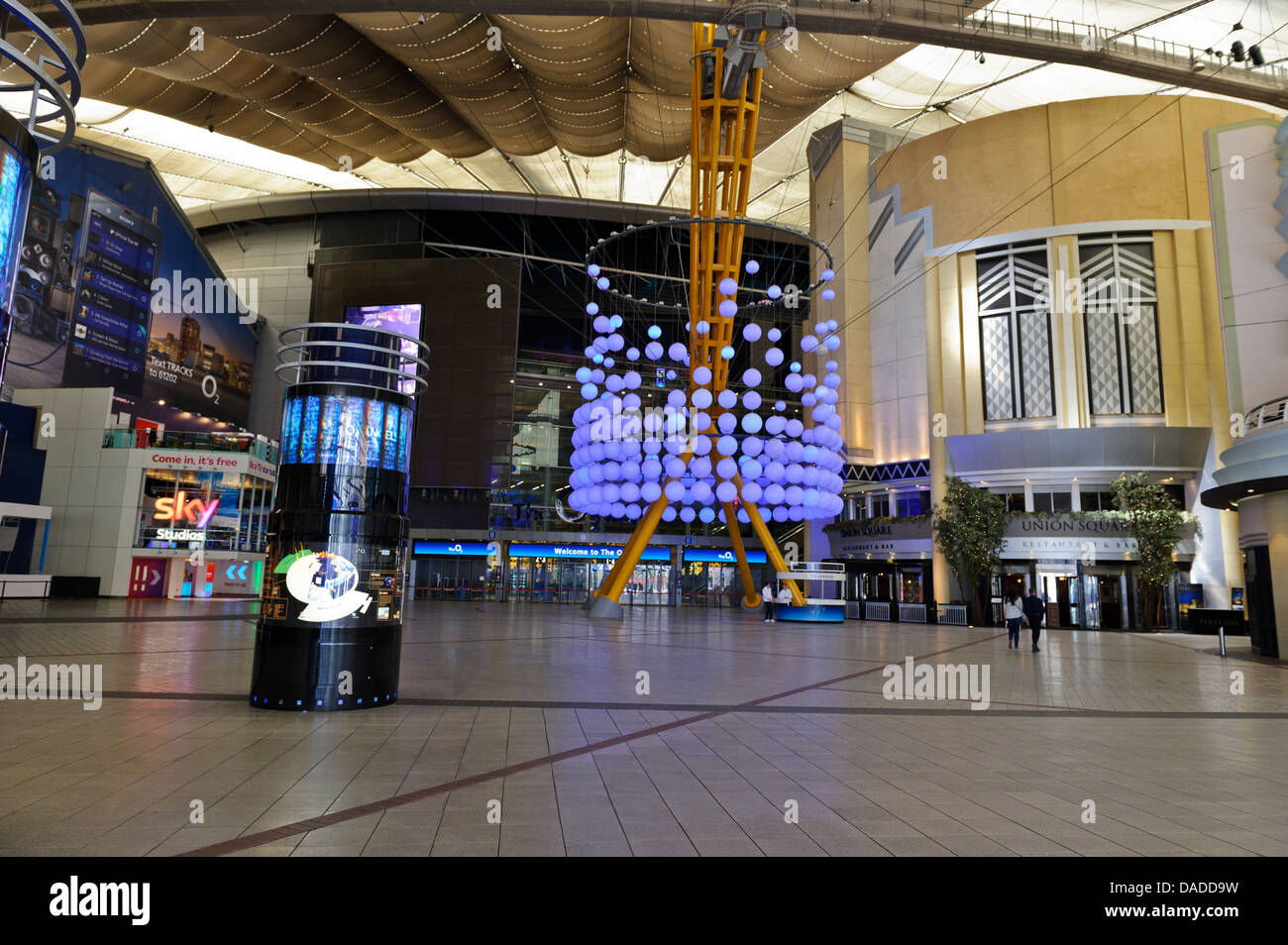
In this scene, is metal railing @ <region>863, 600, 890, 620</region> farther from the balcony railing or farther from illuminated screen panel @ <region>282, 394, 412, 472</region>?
illuminated screen panel @ <region>282, 394, 412, 472</region>

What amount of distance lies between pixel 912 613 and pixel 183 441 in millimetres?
27834

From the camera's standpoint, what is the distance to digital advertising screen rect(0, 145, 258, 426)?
88.7ft

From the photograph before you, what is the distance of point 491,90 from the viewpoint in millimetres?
31406

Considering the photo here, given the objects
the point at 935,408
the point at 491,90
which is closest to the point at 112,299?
the point at 491,90

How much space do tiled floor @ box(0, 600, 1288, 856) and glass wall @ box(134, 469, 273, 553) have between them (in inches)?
716

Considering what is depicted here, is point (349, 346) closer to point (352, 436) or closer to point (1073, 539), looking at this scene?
point (352, 436)

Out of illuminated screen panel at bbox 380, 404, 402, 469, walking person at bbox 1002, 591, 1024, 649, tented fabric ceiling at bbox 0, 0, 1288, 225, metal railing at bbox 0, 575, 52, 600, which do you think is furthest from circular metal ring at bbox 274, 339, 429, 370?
metal railing at bbox 0, 575, 52, 600

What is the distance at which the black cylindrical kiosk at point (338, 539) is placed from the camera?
770cm

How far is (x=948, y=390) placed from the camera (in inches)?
1314

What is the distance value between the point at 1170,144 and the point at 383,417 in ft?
115

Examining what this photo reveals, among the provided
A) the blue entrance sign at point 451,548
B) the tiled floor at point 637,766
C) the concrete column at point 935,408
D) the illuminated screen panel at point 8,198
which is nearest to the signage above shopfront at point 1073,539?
the concrete column at point 935,408

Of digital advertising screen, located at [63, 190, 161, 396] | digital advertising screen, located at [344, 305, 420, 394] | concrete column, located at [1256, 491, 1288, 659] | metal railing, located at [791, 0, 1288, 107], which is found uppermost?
metal railing, located at [791, 0, 1288, 107]
